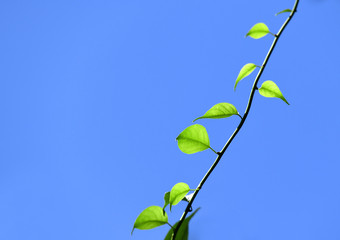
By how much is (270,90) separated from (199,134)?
0.08m

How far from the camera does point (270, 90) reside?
0.33 m

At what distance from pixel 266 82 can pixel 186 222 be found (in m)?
0.16

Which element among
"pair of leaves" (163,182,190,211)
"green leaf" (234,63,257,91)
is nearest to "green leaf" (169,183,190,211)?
"pair of leaves" (163,182,190,211)

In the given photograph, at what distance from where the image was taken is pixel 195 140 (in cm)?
34

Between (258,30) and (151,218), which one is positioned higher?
(258,30)

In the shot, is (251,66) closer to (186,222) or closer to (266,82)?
(266,82)

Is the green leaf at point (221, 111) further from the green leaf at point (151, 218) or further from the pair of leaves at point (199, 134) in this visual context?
the green leaf at point (151, 218)

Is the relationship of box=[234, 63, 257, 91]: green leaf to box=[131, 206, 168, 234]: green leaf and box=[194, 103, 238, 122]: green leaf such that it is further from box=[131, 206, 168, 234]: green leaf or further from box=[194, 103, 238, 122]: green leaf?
box=[131, 206, 168, 234]: green leaf

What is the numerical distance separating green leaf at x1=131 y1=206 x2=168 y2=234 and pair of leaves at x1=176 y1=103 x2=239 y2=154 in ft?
0.22

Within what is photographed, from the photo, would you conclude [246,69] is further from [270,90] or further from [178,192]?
[178,192]

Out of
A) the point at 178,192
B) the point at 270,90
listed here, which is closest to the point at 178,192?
the point at 178,192

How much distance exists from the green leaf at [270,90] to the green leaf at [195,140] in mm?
72

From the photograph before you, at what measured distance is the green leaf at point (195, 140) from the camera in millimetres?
336

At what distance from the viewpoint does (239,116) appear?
0.32 meters
